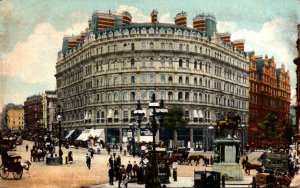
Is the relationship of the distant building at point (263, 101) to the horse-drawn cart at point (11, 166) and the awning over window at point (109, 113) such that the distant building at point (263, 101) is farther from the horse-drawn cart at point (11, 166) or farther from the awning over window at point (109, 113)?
the horse-drawn cart at point (11, 166)

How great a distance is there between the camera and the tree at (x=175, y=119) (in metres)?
19.8

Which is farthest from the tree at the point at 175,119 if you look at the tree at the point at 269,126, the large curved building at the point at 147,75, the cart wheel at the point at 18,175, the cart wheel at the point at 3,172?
the cart wheel at the point at 3,172

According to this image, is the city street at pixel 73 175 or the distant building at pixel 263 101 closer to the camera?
the city street at pixel 73 175

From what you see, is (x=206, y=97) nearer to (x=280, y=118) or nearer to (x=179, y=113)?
(x=179, y=113)

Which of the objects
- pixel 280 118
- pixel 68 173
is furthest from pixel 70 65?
pixel 280 118

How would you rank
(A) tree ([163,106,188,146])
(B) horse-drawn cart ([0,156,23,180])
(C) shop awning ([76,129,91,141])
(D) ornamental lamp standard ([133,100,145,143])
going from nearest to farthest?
(D) ornamental lamp standard ([133,100,145,143]) → (B) horse-drawn cart ([0,156,23,180]) → (A) tree ([163,106,188,146]) → (C) shop awning ([76,129,91,141])

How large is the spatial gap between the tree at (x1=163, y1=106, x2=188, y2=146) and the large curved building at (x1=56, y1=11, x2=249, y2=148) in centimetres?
29

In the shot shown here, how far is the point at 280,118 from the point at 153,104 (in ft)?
45.7

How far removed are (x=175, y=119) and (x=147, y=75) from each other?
7.48 ft

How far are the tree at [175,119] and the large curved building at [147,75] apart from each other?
293mm

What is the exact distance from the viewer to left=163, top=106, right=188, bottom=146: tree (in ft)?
65.1

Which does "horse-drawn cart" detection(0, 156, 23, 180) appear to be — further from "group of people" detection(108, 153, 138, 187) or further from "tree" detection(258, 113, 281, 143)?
"tree" detection(258, 113, 281, 143)

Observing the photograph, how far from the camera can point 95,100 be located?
68.7ft

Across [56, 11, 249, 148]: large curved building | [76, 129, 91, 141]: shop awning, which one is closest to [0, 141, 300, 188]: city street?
[76, 129, 91, 141]: shop awning
